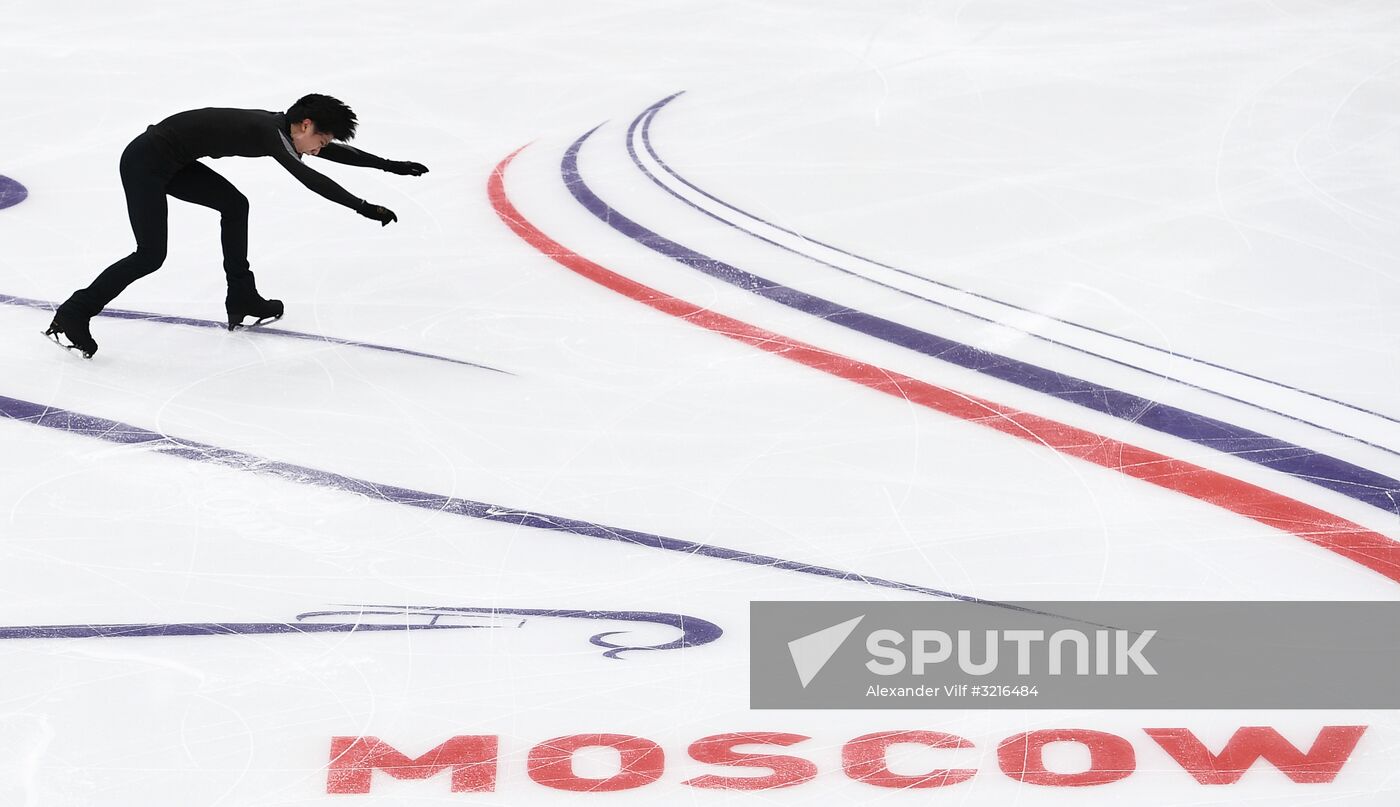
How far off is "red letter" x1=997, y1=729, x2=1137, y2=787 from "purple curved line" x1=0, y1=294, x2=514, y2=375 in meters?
2.01

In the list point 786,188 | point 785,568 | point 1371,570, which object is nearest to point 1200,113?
point 786,188

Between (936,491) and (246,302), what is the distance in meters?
2.24

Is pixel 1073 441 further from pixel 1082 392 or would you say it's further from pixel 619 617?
pixel 619 617

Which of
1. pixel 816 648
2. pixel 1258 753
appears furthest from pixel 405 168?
pixel 1258 753

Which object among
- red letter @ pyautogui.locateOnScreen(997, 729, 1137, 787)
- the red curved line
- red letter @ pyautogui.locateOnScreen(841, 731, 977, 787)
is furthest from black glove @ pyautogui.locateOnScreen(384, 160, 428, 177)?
red letter @ pyautogui.locateOnScreen(997, 729, 1137, 787)

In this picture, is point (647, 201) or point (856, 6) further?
point (856, 6)

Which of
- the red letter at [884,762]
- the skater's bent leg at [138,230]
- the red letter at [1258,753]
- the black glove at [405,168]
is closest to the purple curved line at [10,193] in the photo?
the skater's bent leg at [138,230]

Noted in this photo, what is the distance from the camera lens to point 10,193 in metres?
4.99

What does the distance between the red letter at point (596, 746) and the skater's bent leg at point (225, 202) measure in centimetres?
218

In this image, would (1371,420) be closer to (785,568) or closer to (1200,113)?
(785,568)

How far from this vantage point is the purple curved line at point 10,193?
16.1 ft

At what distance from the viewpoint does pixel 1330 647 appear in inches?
110

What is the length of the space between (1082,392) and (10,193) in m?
4.09

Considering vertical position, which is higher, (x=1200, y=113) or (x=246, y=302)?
(x=1200, y=113)
